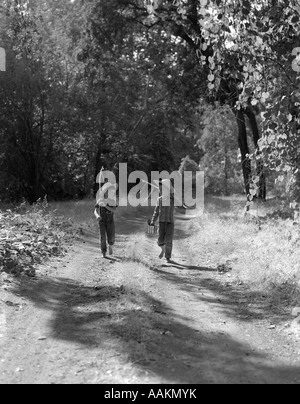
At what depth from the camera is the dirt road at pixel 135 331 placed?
5.25 meters

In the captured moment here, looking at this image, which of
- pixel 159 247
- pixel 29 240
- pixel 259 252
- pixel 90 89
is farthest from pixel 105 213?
pixel 90 89

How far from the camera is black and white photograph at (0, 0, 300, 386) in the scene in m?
5.60

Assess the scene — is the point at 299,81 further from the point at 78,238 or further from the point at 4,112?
the point at 4,112

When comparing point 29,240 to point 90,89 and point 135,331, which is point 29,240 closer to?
point 135,331

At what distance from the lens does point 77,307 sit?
26.0 ft

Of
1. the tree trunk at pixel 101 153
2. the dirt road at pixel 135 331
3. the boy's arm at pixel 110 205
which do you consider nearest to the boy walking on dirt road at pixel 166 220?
the boy's arm at pixel 110 205

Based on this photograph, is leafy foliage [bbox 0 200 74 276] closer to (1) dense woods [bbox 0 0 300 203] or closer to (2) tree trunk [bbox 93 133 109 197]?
(1) dense woods [bbox 0 0 300 203]

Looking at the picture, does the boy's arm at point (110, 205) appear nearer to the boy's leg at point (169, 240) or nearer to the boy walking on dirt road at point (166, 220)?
the boy walking on dirt road at point (166, 220)

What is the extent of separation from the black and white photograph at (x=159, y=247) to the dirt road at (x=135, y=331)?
28mm

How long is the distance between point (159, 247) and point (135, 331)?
8455 millimetres

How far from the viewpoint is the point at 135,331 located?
21.1 ft

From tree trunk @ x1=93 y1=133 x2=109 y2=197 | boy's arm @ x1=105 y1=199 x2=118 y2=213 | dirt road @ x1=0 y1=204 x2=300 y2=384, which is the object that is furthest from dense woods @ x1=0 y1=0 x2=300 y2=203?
dirt road @ x1=0 y1=204 x2=300 y2=384

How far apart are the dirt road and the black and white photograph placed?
0.03 m
